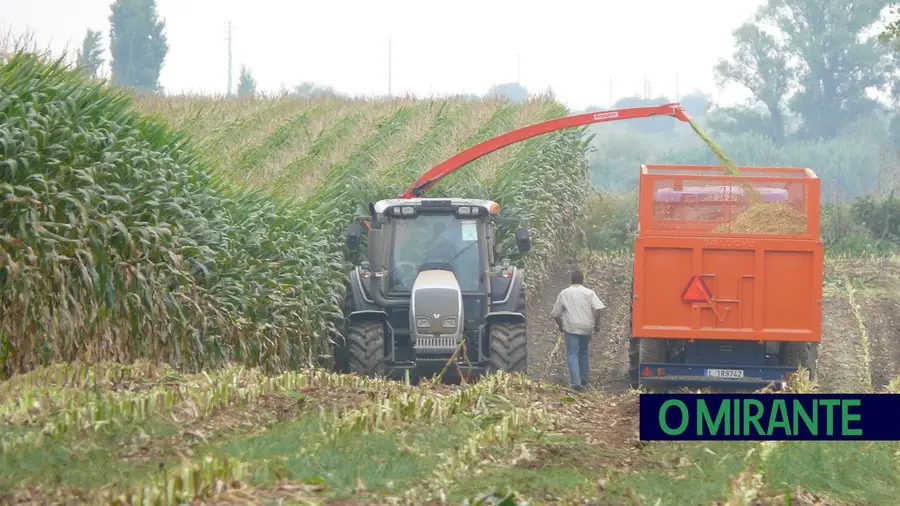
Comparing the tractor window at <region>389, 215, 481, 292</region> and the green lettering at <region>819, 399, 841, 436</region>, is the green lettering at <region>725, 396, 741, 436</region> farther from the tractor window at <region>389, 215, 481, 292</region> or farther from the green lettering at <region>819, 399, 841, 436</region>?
the tractor window at <region>389, 215, 481, 292</region>

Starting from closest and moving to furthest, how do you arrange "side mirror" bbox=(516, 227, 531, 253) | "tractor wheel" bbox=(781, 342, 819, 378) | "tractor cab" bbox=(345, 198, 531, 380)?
"tractor wheel" bbox=(781, 342, 819, 378) < "tractor cab" bbox=(345, 198, 531, 380) < "side mirror" bbox=(516, 227, 531, 253)

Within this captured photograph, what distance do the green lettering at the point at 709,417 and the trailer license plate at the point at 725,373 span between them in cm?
645

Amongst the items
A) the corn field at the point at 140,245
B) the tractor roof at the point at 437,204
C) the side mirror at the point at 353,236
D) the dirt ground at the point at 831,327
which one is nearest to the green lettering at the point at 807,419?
the corn field at the point at 140,245

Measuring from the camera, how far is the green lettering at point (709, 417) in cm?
580

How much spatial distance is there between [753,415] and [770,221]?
22.9 ft

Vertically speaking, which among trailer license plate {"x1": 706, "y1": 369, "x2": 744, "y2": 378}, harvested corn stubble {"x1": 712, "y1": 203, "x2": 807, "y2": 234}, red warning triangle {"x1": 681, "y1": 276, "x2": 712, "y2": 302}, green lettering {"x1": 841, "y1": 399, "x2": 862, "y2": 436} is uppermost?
harvested corn stubble {"x1": 712, "y1": 203, "x2": 807, "y2": 234}

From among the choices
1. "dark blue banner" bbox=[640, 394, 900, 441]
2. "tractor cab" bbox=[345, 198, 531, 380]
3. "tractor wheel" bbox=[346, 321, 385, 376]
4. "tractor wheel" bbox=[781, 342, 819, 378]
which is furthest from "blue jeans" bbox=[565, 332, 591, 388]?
"dark blue banner" bbox=[640, 394, 900, 441]

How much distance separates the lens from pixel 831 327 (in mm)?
17719

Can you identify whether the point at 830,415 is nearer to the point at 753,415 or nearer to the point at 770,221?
the point at 753,415

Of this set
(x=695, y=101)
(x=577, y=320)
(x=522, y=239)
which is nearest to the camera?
(x=522, y=239)

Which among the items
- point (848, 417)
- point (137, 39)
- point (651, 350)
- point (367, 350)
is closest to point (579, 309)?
point (651, 350)

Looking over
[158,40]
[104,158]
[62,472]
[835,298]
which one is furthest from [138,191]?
[158,40]

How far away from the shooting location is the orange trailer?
39.7 ft

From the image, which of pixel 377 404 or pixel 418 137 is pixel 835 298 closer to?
pixel 418 137
